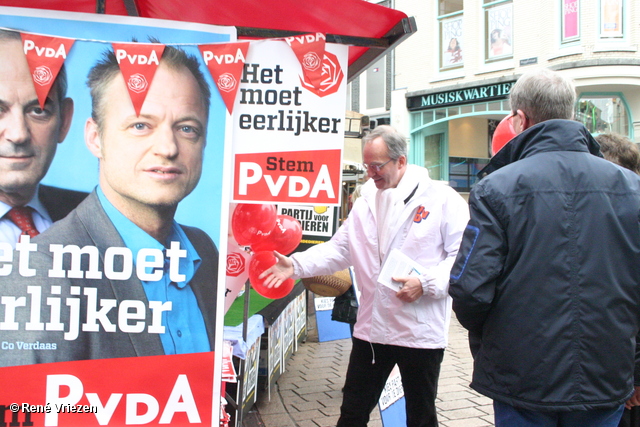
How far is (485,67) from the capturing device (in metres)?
15.1

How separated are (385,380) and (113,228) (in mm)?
1648

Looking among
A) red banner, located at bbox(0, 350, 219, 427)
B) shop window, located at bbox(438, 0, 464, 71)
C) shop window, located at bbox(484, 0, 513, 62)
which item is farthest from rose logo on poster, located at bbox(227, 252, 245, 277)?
shop window, located at bbox(438, 0, 464, 71)

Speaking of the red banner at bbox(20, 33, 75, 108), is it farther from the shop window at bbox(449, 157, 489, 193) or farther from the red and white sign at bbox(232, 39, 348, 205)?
the shop window at bbox(449, 157, 489, 193)

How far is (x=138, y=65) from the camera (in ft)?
6.89

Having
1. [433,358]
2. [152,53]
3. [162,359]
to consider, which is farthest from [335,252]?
[152,53]

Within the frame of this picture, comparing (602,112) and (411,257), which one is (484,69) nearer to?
(602,112)

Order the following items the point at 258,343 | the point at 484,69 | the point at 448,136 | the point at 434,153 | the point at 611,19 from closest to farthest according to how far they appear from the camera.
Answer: the point at 258,343 → the point at 611,19 → the point at 484,69 → the point at 448,136 → the point at 434,153

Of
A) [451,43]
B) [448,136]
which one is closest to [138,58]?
[451,43]

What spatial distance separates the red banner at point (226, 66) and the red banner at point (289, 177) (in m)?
0.24

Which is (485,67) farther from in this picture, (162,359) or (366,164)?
(162,359)

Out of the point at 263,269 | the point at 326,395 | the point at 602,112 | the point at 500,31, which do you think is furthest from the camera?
the point at 500,31

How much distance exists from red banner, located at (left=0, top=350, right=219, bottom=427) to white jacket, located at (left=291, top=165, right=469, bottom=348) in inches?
40.4

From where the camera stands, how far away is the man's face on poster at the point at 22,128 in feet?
6.61

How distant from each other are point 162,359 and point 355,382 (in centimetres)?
119
